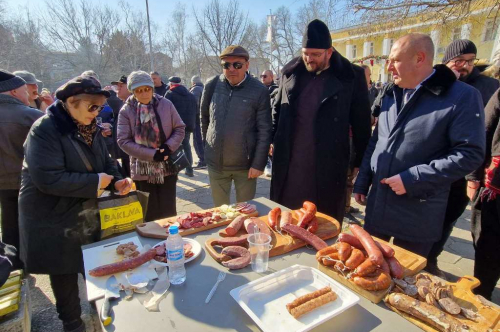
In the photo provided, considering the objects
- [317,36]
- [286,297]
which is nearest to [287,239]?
[286,297]

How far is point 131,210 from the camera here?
2.11m

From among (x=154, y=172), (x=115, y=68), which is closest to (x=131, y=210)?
(x=154, y=172)

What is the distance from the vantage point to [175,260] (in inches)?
57.2

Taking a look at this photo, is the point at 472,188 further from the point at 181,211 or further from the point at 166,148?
the point at 181,211

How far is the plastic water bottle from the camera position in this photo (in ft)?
4.73

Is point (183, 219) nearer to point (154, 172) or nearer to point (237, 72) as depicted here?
point (154, 172)

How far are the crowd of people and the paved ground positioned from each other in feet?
0.92

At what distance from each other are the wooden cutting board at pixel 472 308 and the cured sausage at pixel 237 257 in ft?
2.38

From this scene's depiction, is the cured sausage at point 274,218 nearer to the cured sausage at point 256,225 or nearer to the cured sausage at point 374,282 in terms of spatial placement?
the cured sausage at point 256,225

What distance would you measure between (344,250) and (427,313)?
43 cm

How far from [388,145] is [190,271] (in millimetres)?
1656

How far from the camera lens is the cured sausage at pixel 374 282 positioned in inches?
50.1

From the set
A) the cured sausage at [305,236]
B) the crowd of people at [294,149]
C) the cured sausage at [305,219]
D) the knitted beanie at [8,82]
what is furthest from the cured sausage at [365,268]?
the knitted beanie at [8,82]

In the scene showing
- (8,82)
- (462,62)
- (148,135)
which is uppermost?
(462,62)
